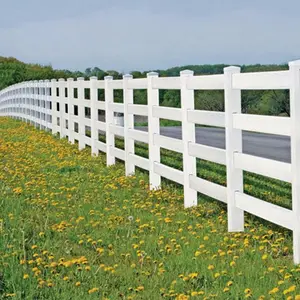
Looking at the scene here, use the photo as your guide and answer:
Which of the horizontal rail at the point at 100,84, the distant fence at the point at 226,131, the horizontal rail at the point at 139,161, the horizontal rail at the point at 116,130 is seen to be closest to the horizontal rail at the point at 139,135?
the distant fence at the point at 226,131

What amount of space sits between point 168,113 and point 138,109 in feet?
6.57

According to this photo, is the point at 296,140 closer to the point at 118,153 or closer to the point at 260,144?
the point at 118,153

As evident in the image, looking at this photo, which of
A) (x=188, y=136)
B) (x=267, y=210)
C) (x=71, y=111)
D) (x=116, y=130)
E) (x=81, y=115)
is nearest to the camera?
(x=267, y=210)

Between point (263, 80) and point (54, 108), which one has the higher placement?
point (263, 80)

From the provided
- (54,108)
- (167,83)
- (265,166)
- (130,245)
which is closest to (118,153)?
(167,83)

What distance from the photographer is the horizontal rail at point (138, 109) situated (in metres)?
12.7

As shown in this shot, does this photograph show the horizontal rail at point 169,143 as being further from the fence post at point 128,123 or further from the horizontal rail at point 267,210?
the horizontal rail at point 267,210

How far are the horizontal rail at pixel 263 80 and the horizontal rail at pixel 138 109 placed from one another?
14.0 ft

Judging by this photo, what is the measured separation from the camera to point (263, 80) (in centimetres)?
780

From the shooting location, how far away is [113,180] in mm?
13016

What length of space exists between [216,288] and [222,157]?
308 centimetres

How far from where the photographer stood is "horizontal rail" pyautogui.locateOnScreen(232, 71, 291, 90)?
24.0 ft

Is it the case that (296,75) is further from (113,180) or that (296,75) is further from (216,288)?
(113,180)

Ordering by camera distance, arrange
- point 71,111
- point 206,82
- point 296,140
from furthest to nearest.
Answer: point 71,111 → point 206,82 → point 296,140
